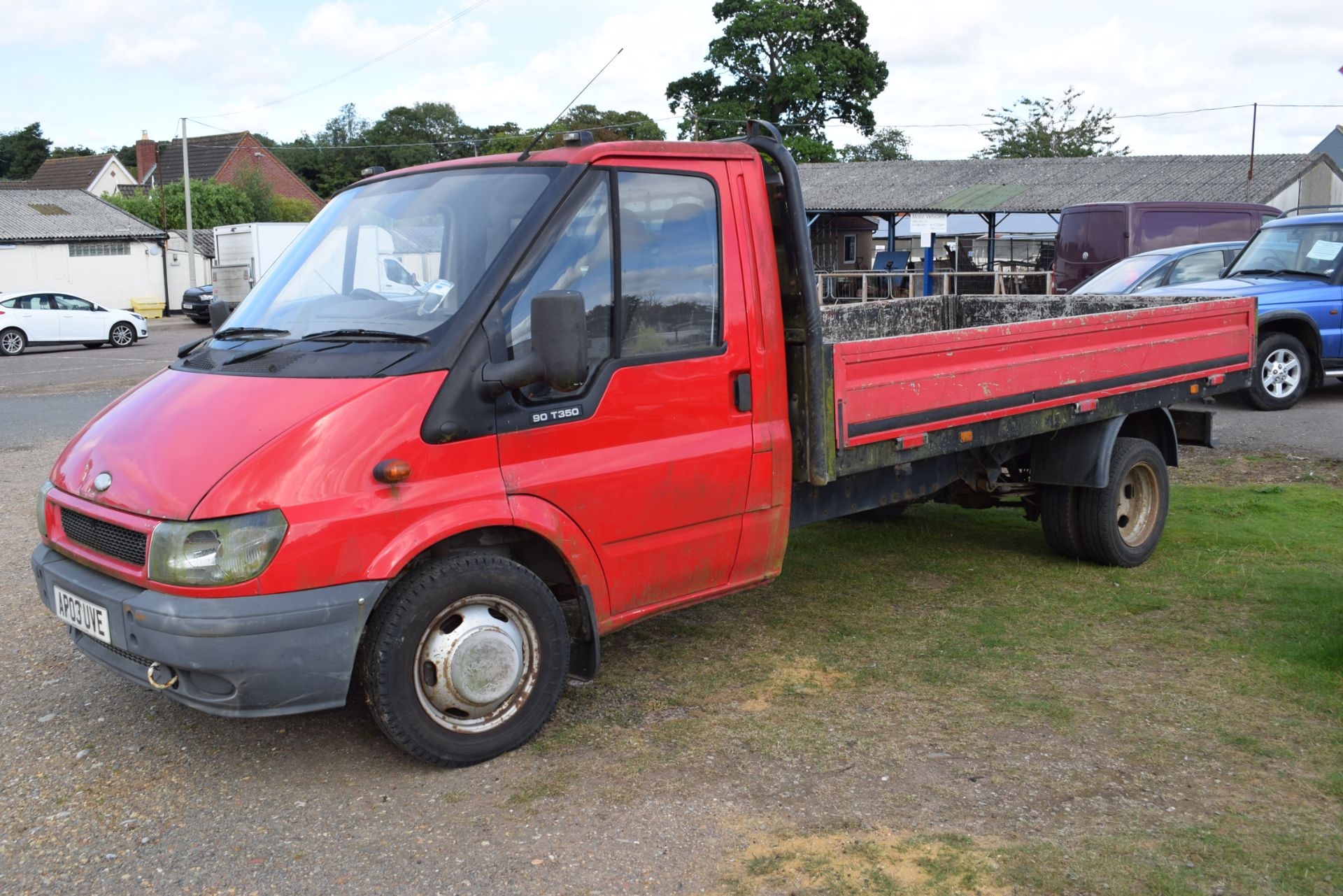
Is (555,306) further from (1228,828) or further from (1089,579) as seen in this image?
(1089,579)

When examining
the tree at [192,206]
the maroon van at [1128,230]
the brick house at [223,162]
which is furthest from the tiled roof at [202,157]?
the maroon van at [1128,230]

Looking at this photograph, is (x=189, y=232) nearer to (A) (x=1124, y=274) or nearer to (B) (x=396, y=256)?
(A) (x=1124, y=274)

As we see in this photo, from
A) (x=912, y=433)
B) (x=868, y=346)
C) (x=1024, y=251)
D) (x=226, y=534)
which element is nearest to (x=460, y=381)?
(x=226, y=534)

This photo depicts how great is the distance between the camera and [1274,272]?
42.2 ft

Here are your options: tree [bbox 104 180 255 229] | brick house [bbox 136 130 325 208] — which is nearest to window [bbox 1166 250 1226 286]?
tree [bbox 104 180 255 229]

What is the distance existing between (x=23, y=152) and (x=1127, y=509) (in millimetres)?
96537

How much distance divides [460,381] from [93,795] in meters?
1.89

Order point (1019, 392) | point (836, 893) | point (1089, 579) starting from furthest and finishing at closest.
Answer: point (1089, 579) → point (1019, 392) → point (836, 893)

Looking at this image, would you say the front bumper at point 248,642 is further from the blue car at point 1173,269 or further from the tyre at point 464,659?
the blue car at point 1173,269

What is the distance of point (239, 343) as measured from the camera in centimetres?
453

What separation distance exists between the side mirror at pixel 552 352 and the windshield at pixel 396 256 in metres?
0.30

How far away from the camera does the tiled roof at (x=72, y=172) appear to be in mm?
66000

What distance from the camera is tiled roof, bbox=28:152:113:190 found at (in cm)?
6600

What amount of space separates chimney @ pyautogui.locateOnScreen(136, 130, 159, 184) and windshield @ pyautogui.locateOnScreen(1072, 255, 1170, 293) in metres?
58.6
